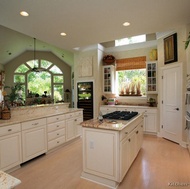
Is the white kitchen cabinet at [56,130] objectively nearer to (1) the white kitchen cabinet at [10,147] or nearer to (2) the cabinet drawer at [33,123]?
(2) the cabinet drawer at [33,123]

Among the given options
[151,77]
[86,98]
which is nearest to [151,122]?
[151,77]

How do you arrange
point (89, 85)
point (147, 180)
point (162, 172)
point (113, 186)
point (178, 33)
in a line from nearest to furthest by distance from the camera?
point (113, 186) → point (147, 180) → point (162, 172) → point (178, 33) → point (89, 85)

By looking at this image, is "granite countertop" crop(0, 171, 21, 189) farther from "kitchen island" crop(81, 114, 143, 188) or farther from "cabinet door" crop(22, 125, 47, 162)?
"cabinet door" crop(22, 125, 47, 162)

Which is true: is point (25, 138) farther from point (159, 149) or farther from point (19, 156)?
point (159, 149)

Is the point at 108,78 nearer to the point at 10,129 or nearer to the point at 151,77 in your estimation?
the point at 151,77

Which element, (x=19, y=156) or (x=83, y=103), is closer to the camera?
(x=19, y=156)

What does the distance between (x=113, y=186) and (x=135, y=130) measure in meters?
1.06

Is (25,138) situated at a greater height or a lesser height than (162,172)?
greater

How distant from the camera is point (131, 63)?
525 centimetres

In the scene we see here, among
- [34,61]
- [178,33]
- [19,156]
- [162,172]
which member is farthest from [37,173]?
[34,61]

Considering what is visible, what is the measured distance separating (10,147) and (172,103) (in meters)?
4.00

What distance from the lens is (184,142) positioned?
11.6ft

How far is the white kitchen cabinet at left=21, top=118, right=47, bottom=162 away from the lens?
8.79ft

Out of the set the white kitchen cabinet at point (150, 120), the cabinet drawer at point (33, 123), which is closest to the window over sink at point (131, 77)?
the white kitchen cabinet at point (150, 120)
